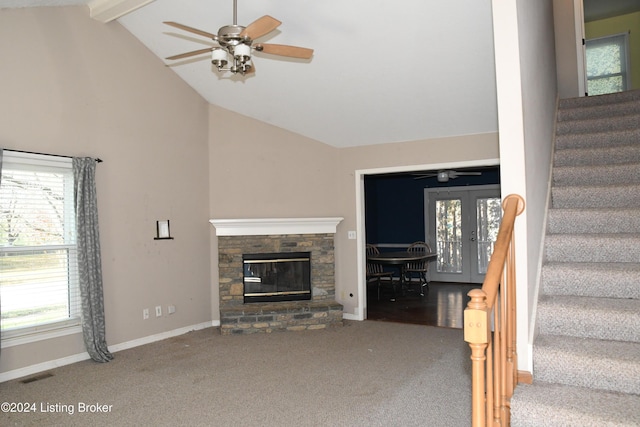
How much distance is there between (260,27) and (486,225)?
25.7 ft

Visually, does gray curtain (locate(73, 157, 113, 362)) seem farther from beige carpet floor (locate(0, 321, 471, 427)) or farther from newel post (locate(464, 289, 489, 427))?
newel post (locate(464, 289, 489, 427))

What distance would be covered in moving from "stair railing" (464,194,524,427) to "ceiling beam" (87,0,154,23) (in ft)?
12.5

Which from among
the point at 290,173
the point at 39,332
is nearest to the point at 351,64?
the point at 290,173

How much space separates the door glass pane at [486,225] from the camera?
9594mm

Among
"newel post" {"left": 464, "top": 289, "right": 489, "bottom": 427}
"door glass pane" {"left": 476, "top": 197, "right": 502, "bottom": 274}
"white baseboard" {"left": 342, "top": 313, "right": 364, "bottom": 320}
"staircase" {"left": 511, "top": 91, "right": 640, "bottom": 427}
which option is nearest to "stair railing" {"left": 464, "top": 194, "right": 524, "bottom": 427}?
"newel post" {"left": 464, "top": 289, "right": 489, "bottom": 427}

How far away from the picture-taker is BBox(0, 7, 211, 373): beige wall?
4.18m

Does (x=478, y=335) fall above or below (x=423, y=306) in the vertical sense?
above

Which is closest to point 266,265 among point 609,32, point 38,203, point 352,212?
point 352,212

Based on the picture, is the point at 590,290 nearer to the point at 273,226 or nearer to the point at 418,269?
the point at 273,226

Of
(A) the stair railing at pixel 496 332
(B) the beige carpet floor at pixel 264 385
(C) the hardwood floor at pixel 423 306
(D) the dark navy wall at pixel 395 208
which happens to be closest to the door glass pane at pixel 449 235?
(D) the dark navy wall at pixel 395 208

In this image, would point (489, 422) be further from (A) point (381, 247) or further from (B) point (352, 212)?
(A) point (381, 247)

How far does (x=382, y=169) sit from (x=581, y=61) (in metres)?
2.86

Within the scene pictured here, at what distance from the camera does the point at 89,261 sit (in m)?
4.46

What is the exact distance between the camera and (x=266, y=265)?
6.10 metres
